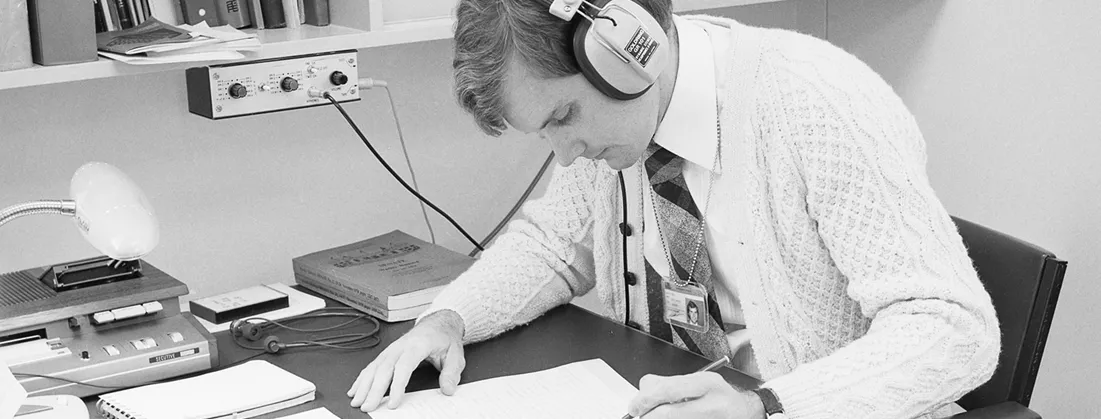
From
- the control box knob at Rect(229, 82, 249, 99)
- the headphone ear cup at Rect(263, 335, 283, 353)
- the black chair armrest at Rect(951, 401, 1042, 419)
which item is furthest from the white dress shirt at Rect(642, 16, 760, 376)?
the control box knob at Rect(229, 82, 249, 99)

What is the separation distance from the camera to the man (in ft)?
4.04

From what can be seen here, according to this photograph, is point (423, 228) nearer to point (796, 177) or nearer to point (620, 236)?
point (620, 236)

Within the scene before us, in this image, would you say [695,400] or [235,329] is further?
[235,329]

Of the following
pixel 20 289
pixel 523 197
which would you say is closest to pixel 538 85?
pixel 20 289

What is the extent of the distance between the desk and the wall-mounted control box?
36 cm

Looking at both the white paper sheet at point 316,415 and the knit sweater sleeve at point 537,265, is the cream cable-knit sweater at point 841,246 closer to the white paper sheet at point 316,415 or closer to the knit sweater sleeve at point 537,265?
the knit sweater sleeve at point 537,265

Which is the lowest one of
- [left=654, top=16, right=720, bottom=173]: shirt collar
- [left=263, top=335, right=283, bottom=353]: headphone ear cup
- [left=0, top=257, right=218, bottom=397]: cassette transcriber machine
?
[left=263, top=335, right=283, bottom=353]: headphone ear cup

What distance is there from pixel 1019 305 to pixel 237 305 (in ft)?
3.59

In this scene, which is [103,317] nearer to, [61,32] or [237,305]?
[237,305]

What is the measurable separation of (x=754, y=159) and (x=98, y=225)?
2.47 feet

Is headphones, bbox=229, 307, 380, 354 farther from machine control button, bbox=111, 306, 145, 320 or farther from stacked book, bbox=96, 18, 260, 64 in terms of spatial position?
stacked book, bbox=96, 18, 260, 64

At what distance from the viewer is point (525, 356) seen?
1575 millimetres

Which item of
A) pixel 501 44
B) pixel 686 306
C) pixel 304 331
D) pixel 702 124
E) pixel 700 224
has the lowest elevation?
pixel 304 331

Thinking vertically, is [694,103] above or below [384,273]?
above
